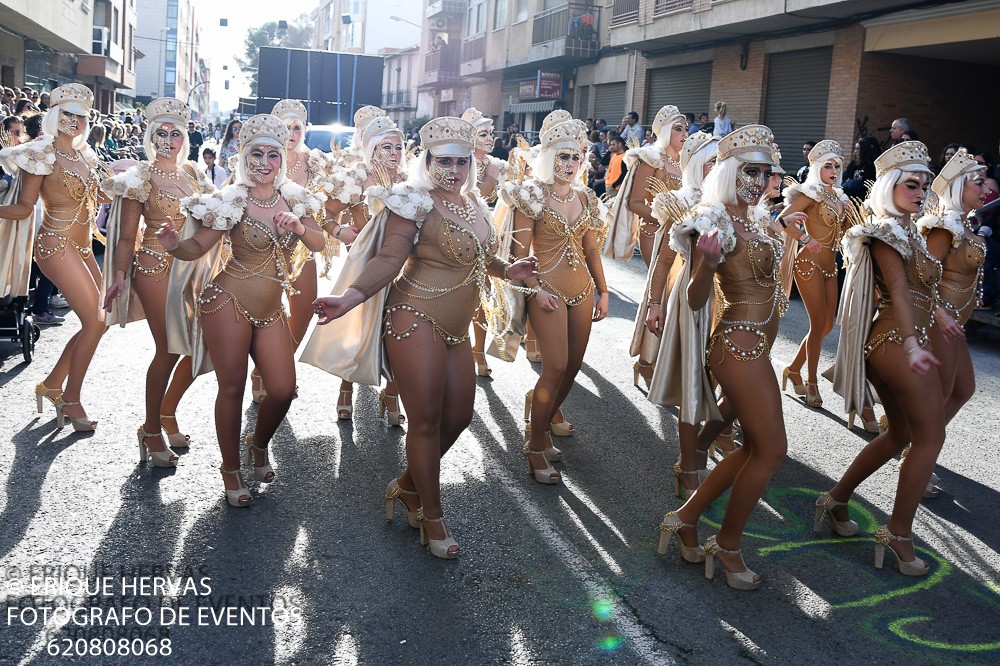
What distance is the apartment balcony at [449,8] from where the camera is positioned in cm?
5441

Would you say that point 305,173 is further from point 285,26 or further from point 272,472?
point 285,26

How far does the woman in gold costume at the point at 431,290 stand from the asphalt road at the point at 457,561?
0.59 meters

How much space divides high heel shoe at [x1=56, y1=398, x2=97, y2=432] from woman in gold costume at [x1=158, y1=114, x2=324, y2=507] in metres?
1.62

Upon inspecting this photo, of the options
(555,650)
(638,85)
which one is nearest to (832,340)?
(555,650)

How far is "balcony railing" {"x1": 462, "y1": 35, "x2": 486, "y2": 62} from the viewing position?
146 feet

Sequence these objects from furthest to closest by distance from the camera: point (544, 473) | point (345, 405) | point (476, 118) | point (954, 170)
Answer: point (476, 118), point (345, 405), point (544, 473), point (954, 170)

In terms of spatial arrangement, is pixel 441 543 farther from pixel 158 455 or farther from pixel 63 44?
pixel 63 44

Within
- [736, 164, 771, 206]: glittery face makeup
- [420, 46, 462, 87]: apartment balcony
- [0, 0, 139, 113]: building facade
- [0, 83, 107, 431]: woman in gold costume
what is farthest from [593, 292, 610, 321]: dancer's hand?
[420, 46, 462, 87]: apartment balcony

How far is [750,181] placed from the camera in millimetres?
4691

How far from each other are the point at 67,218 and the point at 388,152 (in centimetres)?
240

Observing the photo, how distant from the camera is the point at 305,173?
8.12 m

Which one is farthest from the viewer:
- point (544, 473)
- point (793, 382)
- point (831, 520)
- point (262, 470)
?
point (793, 382)

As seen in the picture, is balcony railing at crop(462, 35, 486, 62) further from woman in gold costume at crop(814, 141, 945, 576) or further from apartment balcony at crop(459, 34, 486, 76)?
woman in gold costume at crop(814, 141, 945, 576)

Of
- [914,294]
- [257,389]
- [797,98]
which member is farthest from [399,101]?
[914,294]
